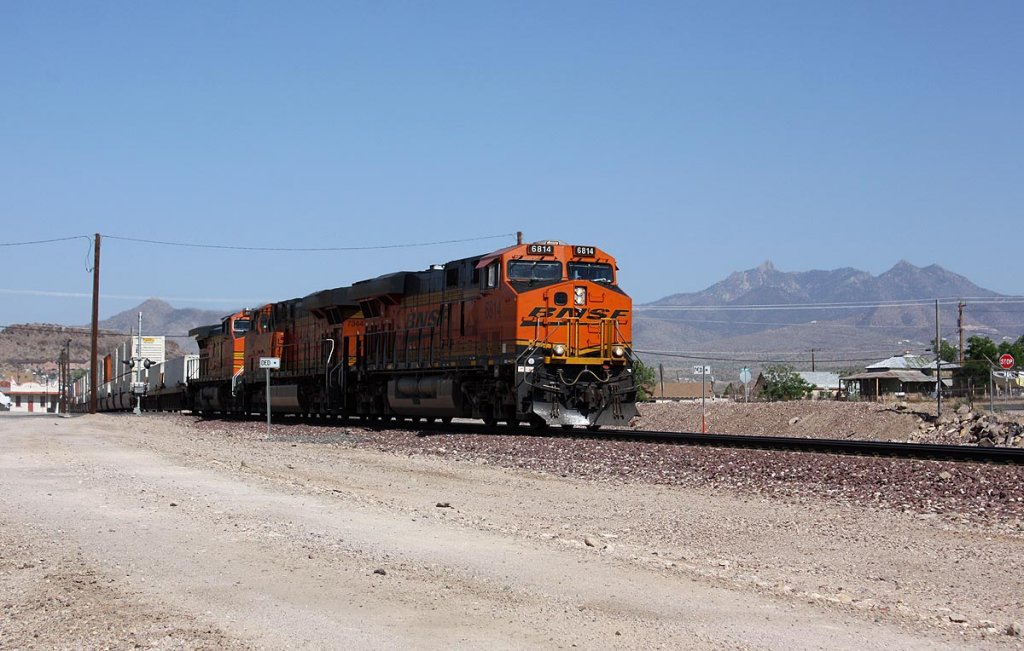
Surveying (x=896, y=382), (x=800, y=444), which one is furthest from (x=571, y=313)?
(x=896, y=382)

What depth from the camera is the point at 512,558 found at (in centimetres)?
803

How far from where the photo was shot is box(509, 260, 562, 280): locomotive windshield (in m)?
22.9

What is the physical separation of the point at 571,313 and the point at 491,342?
1.87m

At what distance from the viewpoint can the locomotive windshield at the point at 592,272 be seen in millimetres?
23516

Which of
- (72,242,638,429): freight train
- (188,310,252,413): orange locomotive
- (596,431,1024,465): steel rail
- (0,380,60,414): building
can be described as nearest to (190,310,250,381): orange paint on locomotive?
(188,310,252,413): orange locomotive

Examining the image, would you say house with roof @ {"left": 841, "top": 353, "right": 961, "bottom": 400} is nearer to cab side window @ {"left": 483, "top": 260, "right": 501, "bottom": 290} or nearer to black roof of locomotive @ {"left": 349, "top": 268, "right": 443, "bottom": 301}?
black roof of locomotive @ {"left": 349, "top": 268, "right": 443, "bottom": 301}

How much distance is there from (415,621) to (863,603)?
2.86 m

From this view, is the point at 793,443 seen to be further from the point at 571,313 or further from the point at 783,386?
the point at 783,386

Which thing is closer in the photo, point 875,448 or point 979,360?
point 875,448

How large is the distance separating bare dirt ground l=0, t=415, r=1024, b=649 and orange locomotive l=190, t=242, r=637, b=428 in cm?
674

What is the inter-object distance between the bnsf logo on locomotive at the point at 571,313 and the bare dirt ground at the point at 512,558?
6.93 m

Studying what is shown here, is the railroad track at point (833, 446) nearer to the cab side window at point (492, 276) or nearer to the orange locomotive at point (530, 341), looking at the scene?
the orange locomotive at point (530, 341)

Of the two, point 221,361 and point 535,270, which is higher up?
point 535,270

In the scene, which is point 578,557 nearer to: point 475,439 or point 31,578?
point 31,578
